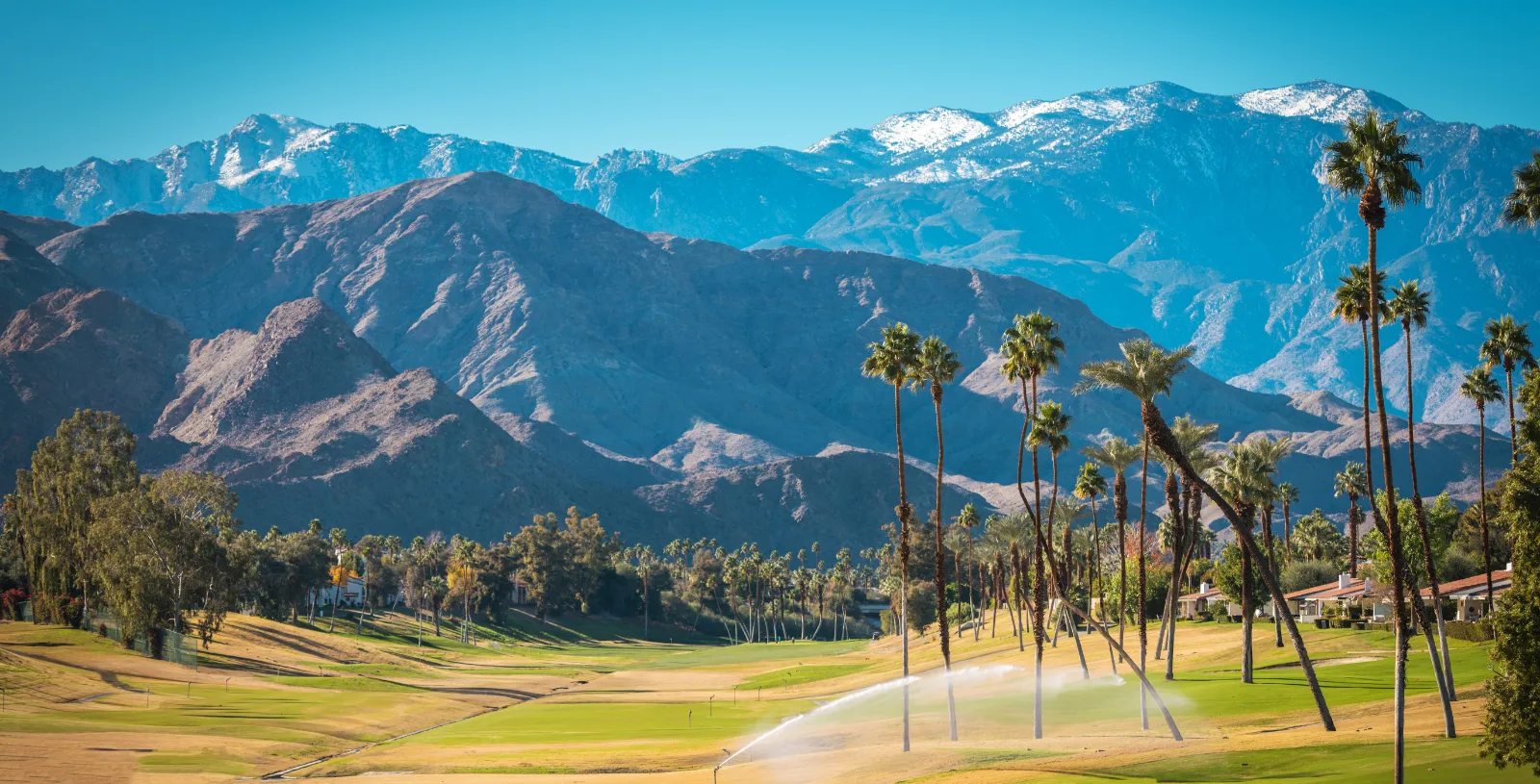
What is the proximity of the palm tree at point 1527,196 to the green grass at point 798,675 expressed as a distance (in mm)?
74115

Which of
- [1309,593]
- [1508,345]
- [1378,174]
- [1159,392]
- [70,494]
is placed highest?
[1378,174]

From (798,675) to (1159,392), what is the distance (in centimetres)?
7514

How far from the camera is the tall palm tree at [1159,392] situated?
42.2 m

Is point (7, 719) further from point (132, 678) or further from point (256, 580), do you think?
point (256, 580)

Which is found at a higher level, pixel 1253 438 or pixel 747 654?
pixel 1253 438

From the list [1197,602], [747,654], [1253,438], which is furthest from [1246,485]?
[747,654]

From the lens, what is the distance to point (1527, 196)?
41062 mm

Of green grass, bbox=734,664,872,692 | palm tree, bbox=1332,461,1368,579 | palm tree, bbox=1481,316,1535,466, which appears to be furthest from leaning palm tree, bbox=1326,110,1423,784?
green grass, bbox=734,664,872,692

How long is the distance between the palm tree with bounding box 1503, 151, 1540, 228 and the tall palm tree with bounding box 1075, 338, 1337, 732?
11.3 m

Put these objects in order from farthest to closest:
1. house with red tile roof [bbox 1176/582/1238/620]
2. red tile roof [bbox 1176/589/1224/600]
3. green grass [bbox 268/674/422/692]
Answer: red tile roof [bbox 1176/589/1224/600] < house with red tile roof [bbox 1176/582/1238/620] < green grass [bbox 268/674/422/692]

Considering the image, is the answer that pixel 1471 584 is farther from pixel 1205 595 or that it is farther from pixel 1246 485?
pixel 1205 595

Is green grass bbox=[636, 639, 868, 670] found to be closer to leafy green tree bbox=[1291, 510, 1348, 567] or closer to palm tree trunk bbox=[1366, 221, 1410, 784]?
leafy green tree bbox=[1291, 510, 1348, 567]

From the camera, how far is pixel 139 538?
92.5 meters

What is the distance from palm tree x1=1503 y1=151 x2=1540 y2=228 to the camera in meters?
40.5
